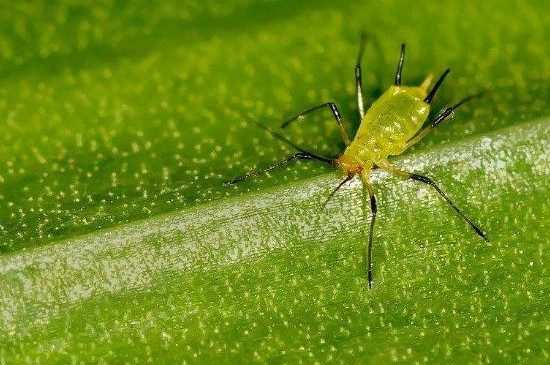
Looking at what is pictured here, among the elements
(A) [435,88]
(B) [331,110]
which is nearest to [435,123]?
(A) [435,88]

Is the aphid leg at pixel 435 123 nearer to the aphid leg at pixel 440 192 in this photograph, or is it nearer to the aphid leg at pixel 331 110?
the aphid leg at pixel 440 192

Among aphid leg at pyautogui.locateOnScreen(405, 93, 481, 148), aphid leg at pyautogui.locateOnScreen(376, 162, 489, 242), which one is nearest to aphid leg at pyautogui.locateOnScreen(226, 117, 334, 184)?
aphid leg at pyautogui.locateOnScreen(376, 162, 489, 242)

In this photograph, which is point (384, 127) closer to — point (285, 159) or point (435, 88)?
point (435, 88)

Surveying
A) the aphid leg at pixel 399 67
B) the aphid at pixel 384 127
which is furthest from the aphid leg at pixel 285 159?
the aphid leg at pixel 399 67

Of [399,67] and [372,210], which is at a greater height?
[399,67]

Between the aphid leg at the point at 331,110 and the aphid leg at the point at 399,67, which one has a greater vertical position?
the aphid leg at the point at 399,67

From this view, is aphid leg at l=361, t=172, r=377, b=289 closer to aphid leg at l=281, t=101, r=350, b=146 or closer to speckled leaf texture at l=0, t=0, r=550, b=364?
speckled leaf texture at l=0, t=0, r=550, b=364

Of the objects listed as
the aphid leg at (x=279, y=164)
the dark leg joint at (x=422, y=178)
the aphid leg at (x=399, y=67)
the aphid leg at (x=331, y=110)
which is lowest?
the dark leg joint at (x=422, y=178)
